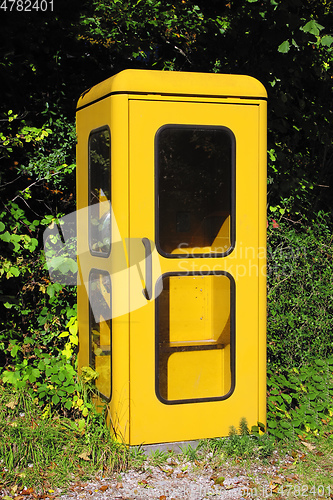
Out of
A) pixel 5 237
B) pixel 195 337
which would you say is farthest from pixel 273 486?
pixel 5 237

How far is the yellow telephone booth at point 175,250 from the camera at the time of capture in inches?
135

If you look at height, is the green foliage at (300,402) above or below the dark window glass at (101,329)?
below

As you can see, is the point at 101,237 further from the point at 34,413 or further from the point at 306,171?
the point at 306,171

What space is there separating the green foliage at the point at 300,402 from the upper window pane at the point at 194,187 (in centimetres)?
120

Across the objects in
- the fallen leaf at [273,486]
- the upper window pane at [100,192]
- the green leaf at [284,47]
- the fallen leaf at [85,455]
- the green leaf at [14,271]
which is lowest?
the fallen leaf at [273,486]

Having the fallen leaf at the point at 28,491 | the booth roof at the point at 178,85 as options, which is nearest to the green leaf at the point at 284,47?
the booth roof at the point at 178,85

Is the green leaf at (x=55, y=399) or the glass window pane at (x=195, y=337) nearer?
the glass window pane at (x=195, y=337)

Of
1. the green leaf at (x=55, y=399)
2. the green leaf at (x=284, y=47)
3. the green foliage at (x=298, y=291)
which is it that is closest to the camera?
the green leaf at (x=55, y=399)

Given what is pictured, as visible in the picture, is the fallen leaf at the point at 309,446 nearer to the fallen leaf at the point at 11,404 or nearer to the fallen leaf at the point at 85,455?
the fallen leaf at the point at 85,455

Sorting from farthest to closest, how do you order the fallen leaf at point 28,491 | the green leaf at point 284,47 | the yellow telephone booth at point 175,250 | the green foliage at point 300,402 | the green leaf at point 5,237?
the green leaf at point 284,47
the green leaf at point 5,237
the green foliage at point 300,402
the yellow telephone booth at point 175,250
the fallen leaf at point 28,491

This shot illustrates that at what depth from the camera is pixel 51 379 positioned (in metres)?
3.97

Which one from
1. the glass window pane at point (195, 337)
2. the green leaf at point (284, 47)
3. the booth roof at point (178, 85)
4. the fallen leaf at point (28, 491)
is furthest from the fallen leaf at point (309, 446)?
the green leaf at point (284, 47)

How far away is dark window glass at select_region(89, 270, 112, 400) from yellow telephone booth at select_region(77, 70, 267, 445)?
1 cm

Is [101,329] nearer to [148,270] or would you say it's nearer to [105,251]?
[105,251]
